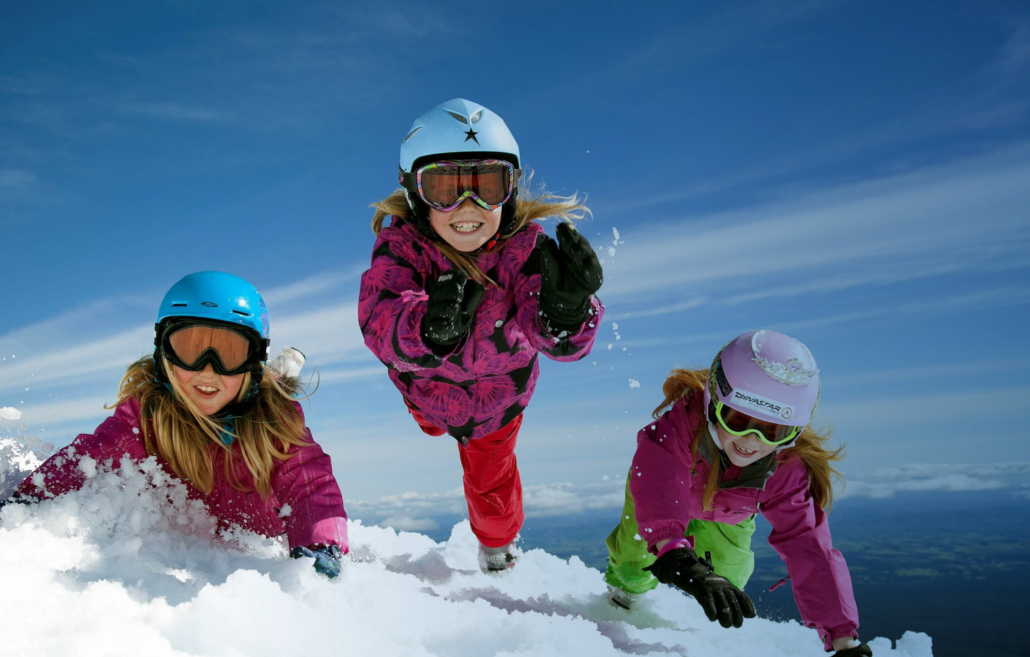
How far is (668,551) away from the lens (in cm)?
369

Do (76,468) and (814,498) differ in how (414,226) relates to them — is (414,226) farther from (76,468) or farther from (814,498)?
(814,498)

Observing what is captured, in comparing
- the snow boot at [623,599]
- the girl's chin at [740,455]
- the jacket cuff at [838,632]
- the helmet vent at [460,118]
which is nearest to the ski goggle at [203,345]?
the helmet vent at [460,118]

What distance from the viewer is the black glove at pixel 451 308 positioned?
3098 mm

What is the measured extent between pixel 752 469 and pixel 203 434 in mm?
3167

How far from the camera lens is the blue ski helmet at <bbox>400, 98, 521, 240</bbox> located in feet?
12.7

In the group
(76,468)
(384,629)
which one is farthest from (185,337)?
(384,629)

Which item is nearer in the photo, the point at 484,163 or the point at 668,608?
the point at 484,163

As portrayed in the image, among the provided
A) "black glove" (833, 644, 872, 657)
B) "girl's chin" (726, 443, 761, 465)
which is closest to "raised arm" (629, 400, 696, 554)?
"girl's chin" (726, 443, 761, 465)

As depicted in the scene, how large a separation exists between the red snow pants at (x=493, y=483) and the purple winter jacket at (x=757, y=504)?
98 cm

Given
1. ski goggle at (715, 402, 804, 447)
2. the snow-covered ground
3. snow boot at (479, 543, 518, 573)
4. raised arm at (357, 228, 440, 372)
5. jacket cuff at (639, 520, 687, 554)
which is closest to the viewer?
the snow-covered ground

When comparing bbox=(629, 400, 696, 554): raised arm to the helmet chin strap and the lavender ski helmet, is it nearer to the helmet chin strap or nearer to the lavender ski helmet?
the helmet chin strap

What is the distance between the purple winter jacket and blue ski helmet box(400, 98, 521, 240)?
1.54 meters

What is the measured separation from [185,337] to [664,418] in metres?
2.82

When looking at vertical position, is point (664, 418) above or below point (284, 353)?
below
